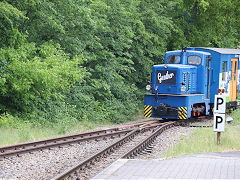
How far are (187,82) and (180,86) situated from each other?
52 cm

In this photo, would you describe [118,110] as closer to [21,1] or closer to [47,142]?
[21,1]

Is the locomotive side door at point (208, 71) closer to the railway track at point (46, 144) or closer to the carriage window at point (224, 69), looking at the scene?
the carriage window at point (224, 69)

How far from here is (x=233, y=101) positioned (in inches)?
845

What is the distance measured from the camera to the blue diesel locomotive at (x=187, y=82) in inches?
702

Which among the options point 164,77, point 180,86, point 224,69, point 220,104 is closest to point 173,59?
point 164,77

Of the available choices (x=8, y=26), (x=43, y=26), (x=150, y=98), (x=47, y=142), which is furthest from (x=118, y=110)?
(x=47, y=142)

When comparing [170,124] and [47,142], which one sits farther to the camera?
[170,124]

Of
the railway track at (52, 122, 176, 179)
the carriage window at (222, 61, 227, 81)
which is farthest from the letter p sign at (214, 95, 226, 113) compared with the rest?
the carriage window at (222, 61, 227, 81)

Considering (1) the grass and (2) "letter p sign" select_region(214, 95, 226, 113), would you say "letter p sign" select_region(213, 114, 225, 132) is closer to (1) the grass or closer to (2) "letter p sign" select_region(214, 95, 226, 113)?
(2) "letter p sign" select_region(214, 95, 226, 113)

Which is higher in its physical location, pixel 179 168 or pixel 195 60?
pixel 195 60

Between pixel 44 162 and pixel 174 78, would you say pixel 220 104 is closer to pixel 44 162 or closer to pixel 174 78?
pixel 44 162

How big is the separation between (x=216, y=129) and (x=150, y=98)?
6926 millimetres

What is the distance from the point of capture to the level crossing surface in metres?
7.80

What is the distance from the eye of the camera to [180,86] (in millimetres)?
17984
